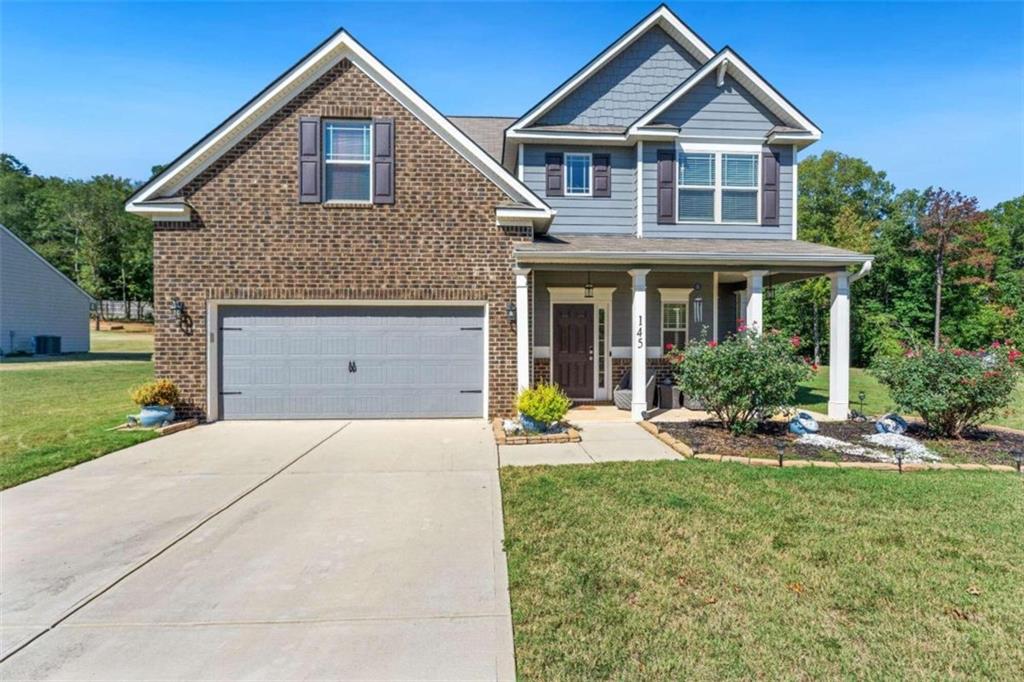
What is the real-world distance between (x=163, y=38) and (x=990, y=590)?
1285 centimetres

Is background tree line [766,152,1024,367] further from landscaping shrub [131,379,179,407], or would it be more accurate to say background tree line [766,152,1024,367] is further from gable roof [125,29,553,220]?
landscaping shrub [131,379,179,407]

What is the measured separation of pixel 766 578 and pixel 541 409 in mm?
4524

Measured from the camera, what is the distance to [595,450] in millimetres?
7262

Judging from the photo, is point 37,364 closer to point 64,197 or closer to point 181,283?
point 181,283

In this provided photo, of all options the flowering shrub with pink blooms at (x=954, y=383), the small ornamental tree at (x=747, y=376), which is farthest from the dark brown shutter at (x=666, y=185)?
the flowering shrub with pink blooms at (x=954, y=383)

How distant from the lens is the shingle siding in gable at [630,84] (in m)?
11.7

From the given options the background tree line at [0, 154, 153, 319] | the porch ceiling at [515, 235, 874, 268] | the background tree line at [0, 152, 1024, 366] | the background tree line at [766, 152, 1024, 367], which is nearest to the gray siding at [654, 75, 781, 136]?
the porch ceiling at [515, 235, 874, 268]

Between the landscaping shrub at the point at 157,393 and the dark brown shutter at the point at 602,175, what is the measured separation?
9077mm

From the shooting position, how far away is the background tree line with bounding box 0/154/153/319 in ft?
134

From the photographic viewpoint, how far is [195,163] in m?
9.24

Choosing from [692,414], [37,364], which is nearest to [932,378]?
[692,414]

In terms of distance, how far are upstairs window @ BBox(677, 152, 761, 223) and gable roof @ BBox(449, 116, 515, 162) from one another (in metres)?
5.10

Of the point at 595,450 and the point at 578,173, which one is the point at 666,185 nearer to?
the point at 578,173

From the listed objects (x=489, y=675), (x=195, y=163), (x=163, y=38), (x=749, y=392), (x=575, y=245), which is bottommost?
(x=489, y=675)
